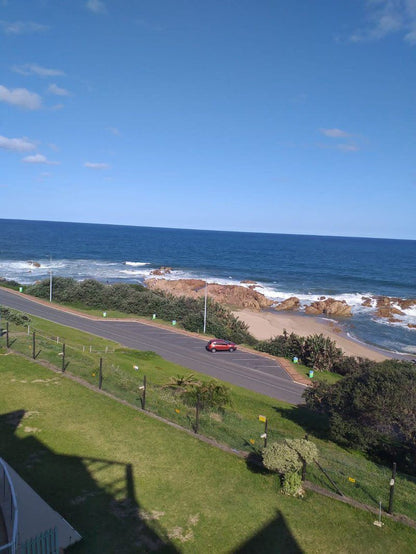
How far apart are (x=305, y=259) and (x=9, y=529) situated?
147 meters

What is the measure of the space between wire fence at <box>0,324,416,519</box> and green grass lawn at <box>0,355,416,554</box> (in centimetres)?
102

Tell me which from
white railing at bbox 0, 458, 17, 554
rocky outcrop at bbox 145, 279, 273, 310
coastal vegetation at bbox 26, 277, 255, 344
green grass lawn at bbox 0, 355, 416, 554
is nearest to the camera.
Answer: white railing at bbox 0, 458, 17, 554

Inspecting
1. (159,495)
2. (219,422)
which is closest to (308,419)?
(219,422)

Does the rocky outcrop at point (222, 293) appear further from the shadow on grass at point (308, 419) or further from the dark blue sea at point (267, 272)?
the shadow on grass at point (308, 419)

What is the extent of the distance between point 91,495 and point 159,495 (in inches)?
76.2

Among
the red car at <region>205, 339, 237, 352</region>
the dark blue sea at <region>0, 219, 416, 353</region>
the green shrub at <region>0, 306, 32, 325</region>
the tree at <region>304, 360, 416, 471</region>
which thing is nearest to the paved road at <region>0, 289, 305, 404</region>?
the red car at <region>205, 339, 237, 352</region>

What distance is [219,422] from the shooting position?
18297 mm

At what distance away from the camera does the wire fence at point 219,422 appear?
1328 centimetres

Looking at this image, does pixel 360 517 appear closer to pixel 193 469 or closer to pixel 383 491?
pixel 383 491

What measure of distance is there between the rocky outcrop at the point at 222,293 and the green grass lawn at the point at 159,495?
54.7 metres

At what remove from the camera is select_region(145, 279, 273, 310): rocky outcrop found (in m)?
71.1

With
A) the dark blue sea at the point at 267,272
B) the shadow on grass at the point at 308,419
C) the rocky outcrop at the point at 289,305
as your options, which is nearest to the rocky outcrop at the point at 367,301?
the dark blue sea at the point at 267,272

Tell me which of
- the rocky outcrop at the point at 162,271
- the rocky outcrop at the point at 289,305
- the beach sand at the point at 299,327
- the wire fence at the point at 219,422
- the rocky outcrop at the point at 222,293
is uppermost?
the wire fence at the point at 219,422

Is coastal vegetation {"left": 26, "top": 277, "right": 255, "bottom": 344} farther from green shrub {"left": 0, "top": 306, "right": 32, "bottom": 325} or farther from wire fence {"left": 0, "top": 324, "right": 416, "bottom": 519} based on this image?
wire fence {"left": 0, "top": 324, "right": 416, "bottom": 519}
